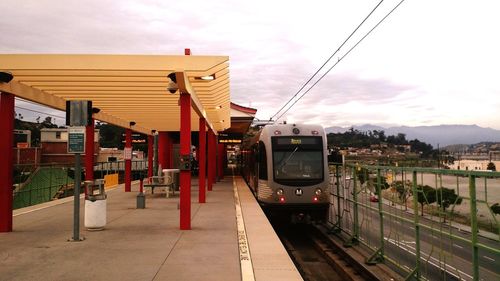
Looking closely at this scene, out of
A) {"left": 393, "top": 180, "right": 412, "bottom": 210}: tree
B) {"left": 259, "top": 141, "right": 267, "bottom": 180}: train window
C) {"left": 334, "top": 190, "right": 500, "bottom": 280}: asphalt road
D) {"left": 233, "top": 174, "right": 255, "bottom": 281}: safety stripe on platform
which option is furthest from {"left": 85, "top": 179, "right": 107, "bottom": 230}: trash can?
{"left": 393, "top": 180, "right": 412, "bottom": 210}: tree

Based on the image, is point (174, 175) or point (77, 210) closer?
point (77, 210)

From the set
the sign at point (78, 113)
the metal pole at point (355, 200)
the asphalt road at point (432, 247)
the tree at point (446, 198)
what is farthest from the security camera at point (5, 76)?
the tree at point (446, 198)

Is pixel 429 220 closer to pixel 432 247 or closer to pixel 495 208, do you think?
pixel 432 247

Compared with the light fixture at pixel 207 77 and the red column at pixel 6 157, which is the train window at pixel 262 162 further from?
the red column at pixel 6 157

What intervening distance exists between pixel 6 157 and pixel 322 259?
7808mm

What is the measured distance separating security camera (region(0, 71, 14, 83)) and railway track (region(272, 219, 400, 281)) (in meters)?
7.39

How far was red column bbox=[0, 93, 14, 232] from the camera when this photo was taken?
373 inches

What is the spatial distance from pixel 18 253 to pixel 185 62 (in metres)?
4.61

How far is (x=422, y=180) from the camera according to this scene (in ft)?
22.8

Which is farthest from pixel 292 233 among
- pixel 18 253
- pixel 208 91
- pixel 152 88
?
pixel 18 253

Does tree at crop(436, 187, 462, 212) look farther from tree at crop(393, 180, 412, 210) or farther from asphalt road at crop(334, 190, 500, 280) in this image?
tree at crop(393, 180, 412, 210)

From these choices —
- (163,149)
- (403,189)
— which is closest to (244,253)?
(403,189)

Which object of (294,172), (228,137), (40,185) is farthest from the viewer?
(228,137)

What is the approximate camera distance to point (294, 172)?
44.2 feet
